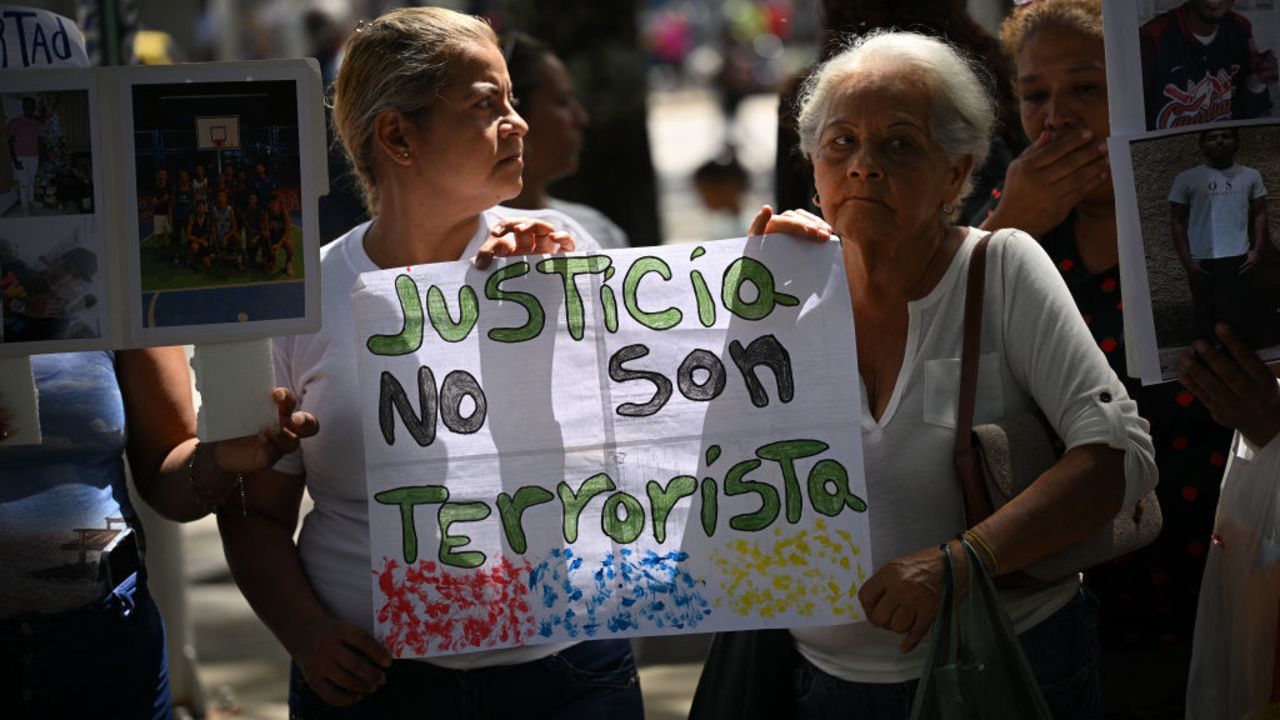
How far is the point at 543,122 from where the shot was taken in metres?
5.07

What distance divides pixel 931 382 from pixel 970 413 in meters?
0.08

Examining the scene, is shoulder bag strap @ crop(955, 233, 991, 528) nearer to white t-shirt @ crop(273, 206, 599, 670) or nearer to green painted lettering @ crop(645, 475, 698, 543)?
green painted lettering @ crop(645, 475, 698, 543)

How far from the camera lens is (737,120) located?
67.8 ft

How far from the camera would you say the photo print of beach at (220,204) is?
238 centimetres

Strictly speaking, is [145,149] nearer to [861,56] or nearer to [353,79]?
[353,79]

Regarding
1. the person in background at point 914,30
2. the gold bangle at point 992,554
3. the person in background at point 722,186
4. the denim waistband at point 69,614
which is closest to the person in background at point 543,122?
the person in background at point 914,30


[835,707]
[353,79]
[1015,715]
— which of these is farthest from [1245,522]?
[353,79]

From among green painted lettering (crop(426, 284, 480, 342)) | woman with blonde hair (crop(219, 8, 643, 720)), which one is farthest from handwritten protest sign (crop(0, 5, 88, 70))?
green painted lettering (crop(426, 284, 480, 342))

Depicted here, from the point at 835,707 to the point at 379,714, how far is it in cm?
76

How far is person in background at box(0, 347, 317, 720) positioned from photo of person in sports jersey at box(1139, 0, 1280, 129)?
146cm

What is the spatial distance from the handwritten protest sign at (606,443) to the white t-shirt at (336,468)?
79 millimetres

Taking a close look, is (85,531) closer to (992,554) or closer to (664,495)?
(664,495)

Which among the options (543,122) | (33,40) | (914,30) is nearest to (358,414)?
(33,40)

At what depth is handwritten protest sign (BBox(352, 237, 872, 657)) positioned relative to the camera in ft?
8.11
